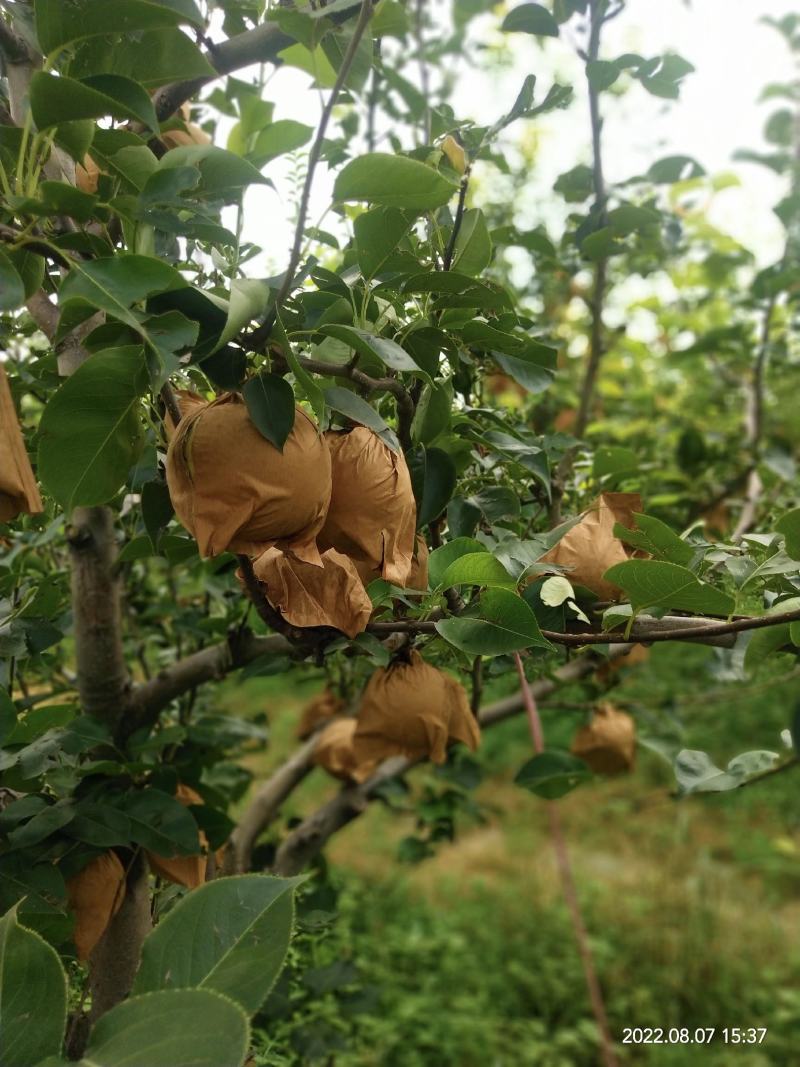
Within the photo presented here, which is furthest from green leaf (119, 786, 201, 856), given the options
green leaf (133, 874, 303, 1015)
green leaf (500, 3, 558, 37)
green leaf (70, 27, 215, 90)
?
green leaf (500, 3, 558, 37)

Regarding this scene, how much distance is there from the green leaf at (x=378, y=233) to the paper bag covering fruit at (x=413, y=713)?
30 cm

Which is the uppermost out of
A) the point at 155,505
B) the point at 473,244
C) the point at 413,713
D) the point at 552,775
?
the point at 473,244

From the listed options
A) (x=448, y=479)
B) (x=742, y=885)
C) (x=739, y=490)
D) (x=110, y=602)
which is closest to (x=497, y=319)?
(x=448, y=479)

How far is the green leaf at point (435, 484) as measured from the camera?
23.4 inches

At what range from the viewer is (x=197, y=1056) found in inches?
12.9

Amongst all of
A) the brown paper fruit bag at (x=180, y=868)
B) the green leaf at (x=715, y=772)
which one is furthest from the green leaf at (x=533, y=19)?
the brown paper fruit bag at (x=180, y=868)

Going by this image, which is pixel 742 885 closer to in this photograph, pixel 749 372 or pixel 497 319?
pixel 749 372

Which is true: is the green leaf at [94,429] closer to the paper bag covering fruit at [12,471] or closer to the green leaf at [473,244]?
the paper bag covering fruit at [12,471]

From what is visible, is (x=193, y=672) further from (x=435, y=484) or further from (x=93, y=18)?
(x=93, y=18)

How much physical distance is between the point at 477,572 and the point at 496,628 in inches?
1.2

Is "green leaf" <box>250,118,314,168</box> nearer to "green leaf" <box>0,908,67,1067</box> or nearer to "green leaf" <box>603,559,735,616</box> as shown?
"green leaf" <box>603,559,735,616</box>

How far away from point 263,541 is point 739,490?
1180mm

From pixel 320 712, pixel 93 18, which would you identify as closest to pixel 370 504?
pixel 93 18

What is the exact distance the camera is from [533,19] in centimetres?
69
